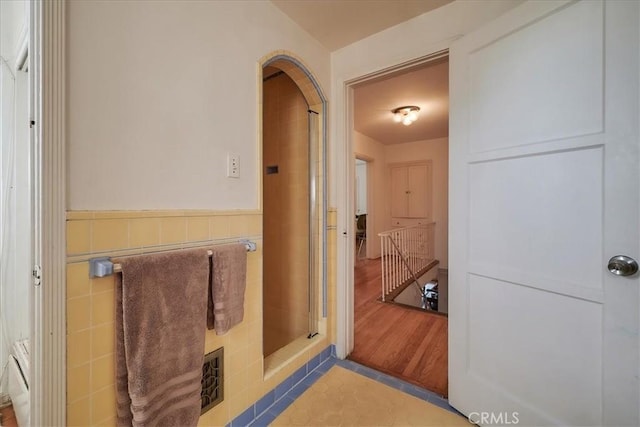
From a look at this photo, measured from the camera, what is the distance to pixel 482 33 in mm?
1377

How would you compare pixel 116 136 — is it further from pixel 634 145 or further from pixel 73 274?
pixel 634 145

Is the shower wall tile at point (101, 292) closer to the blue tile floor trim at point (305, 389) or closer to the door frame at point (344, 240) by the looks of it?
the blue tile floor trim at point (305, 389)

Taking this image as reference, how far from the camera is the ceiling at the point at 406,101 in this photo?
272 cm

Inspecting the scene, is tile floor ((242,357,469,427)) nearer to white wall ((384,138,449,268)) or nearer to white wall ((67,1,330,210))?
white wall ((67,1,330,210))

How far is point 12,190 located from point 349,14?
2.10 metres

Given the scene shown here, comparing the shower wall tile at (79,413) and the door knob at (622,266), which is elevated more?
the door knob at (622,266)

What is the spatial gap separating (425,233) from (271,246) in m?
3.57

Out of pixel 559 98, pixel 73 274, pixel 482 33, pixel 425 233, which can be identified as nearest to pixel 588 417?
pixel 559 98

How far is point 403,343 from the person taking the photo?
7.27 feet

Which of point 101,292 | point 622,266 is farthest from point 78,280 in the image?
point 622,266

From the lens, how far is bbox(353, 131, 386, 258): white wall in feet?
18.2

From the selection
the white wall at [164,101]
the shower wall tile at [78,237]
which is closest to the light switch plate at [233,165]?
the white wall at [164,101]

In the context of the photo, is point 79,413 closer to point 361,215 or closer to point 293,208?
point 293,208

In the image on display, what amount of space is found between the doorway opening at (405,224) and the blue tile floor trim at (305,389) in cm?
7
